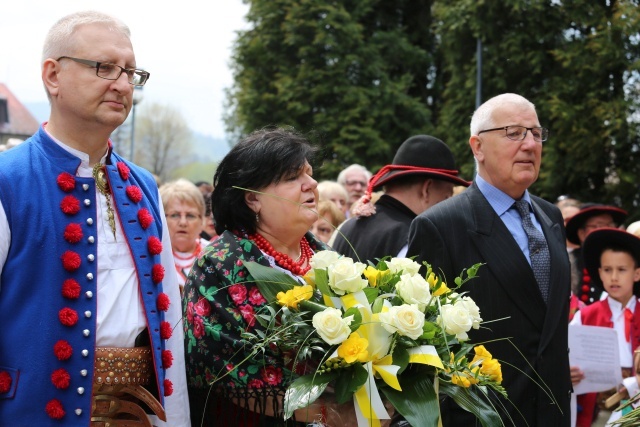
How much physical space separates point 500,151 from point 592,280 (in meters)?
2.44

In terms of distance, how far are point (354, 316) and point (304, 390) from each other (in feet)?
1.03

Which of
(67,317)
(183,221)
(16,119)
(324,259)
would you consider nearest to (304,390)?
(324,259)

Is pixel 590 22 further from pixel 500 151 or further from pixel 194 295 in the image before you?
pixel 194 295

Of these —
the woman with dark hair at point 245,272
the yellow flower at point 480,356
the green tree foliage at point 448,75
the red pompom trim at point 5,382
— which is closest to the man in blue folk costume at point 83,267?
the red pompom trim at point 5,382

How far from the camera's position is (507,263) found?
435cm

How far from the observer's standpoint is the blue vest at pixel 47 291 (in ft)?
10.2

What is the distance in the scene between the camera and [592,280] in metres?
6.64

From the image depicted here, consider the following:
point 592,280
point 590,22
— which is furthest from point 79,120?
point 590,22

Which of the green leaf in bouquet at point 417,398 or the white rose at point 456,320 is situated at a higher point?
the white rose at point 456,320

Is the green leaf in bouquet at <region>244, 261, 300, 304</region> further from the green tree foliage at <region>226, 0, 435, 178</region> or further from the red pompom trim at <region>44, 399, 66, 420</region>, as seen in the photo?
the green tree foliage at <region>226, 0, 435, 178</region>

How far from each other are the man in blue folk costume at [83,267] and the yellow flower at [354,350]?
709 millimetres

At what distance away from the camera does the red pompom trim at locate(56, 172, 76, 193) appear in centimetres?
330

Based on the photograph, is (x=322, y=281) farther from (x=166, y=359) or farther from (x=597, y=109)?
(x=597, y=109)

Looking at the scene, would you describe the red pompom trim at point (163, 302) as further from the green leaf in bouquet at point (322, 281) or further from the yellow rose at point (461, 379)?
the yellow rose at point (461, 379)
